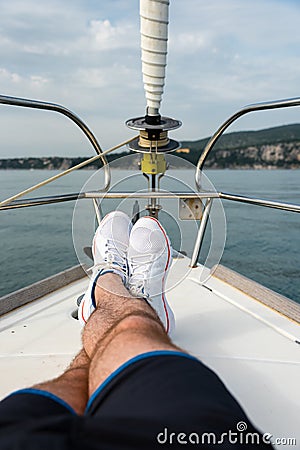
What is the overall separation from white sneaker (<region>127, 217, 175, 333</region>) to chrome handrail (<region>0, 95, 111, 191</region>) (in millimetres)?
404

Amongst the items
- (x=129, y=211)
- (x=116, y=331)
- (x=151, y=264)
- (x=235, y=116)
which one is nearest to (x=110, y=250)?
(x=151, y=264)

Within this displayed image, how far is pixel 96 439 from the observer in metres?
0.39

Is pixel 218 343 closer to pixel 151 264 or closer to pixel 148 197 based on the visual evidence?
pixel 151 264

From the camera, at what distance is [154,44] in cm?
114

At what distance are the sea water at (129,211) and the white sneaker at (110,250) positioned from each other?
0.49 feet

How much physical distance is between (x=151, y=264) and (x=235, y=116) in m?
0.83

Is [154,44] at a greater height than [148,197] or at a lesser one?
greater

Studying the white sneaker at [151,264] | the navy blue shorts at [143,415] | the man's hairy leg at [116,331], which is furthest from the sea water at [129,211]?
the navy blue shorts at [143,415]

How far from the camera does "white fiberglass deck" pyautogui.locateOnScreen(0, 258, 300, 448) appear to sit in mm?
958

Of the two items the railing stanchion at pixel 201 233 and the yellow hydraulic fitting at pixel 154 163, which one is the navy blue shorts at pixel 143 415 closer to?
the yellow hydraulic fitting at pixel 154 163

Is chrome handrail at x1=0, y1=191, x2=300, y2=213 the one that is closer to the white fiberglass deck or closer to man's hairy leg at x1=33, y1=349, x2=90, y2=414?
the white fiberglass deck

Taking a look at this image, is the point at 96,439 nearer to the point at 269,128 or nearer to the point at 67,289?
the point at 67,289

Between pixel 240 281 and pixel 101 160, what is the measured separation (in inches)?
33.1

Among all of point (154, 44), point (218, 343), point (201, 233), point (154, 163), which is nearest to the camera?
point (154, 44)
